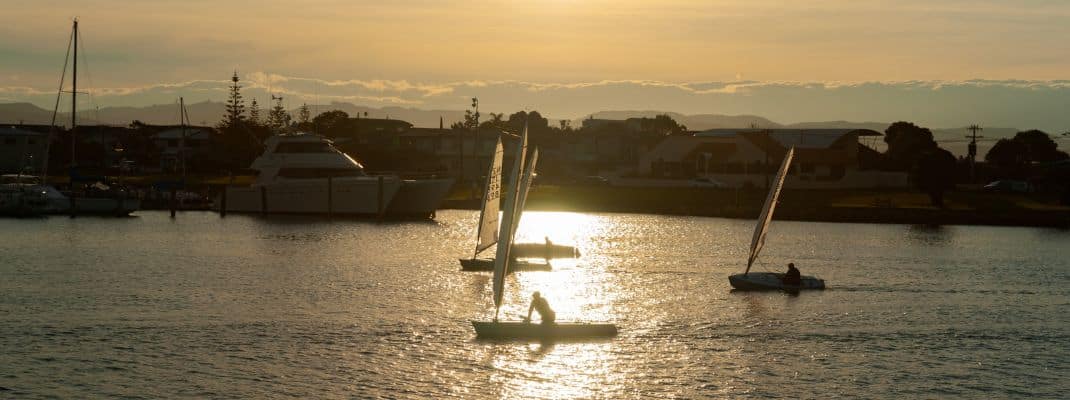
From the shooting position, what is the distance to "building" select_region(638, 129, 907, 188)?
455 ft

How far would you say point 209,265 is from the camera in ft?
232

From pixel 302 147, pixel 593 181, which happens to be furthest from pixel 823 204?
pixel 302 147

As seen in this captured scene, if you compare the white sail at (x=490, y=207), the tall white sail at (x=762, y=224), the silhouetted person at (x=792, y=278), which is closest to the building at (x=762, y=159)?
the tall white sail at (x=762, y=224)

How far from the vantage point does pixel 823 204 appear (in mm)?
126062

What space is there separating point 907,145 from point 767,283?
12721cm

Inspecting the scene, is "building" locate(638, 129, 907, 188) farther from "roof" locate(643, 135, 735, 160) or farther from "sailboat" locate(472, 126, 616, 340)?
"sailboat" locate(472, 126, 616, 340)

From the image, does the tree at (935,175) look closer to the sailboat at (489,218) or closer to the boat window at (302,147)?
the boat window at (302,147)

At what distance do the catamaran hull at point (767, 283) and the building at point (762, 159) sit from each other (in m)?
76.5

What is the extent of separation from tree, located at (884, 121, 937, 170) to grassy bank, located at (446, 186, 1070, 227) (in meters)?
28.9

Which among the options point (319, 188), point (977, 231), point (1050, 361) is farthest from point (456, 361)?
point (977, 231)

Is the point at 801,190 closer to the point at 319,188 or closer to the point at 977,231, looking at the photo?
the point at 977,231

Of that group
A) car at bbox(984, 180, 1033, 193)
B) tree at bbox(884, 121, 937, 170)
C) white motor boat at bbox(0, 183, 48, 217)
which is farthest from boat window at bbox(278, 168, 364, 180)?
tree at bbox(884, 121, 937, 170)

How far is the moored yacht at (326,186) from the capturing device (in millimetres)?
113375

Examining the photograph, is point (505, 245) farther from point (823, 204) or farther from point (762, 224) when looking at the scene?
point (823, 204)
